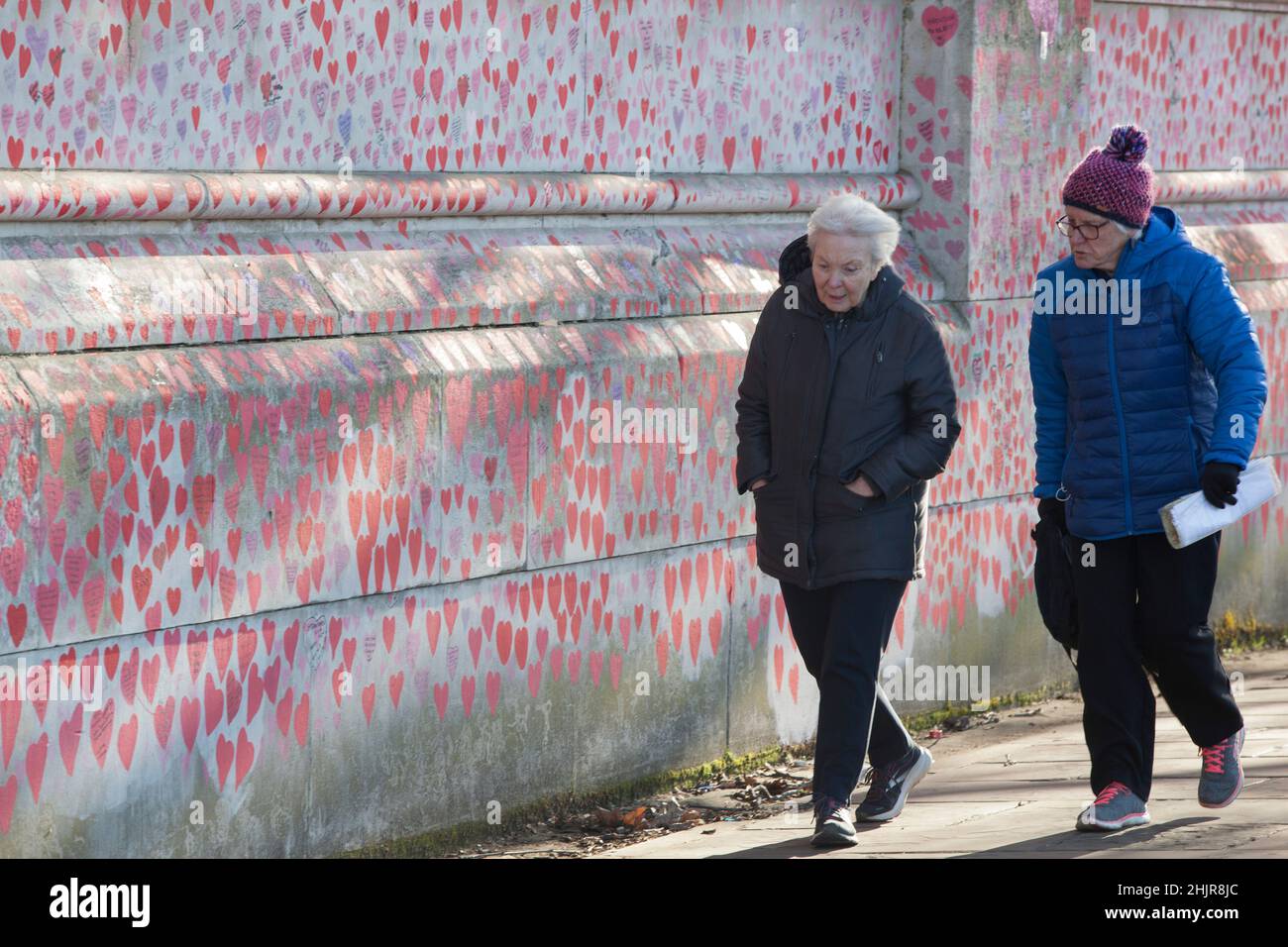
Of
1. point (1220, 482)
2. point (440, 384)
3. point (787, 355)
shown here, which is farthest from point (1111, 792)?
point (440, 384)

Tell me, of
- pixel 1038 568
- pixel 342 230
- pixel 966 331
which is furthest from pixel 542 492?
pixel 966 331

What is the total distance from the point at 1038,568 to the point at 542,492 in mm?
1490

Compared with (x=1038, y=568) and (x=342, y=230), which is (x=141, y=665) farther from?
(x=1038, y=568)

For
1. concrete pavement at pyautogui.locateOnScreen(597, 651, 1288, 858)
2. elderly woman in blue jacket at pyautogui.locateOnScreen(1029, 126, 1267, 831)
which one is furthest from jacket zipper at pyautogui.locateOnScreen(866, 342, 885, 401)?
concrete pavement at pyautogui.locateOnScreen(597, 651, 1288, 858)

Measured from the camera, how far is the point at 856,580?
5785mm

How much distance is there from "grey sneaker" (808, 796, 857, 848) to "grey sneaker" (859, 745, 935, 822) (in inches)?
16.1

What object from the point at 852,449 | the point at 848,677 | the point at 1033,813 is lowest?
the point at 1033,813

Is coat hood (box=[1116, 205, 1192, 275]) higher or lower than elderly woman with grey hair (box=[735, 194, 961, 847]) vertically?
higher

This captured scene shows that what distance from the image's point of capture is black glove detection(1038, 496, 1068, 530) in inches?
234

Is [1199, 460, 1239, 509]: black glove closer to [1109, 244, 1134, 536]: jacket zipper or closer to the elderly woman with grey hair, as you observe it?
[1109, 244, 1134, 536]: jacket zipper

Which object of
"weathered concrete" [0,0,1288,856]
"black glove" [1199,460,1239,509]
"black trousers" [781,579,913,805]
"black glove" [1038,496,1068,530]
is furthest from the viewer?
"black glove" [1038,496,1068,530]

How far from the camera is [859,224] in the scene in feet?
18.7

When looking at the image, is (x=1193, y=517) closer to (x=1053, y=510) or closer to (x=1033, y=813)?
(x=1053, y=510)

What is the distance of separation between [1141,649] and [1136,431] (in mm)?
604
